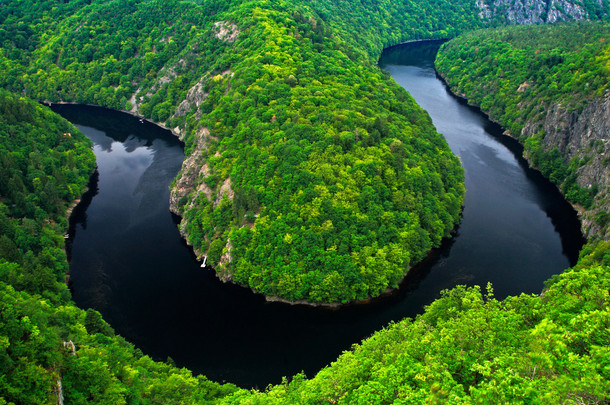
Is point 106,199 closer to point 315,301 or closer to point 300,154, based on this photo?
point 300,154

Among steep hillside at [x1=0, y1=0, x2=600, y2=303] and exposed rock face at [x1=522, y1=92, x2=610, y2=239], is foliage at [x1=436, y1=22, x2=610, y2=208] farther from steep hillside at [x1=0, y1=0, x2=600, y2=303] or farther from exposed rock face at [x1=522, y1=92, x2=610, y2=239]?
steep hillside at [x1=0, y1=0, x2=600, y2=303]

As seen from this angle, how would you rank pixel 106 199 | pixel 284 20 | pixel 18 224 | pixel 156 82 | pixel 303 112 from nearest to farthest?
pixel 18 224
pixel 303 112
pixel 106 199
pixel 284 20
pixel 156 82

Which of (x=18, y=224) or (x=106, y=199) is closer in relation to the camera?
(x=18, y=224)

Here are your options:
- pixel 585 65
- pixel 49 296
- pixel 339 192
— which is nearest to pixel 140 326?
pixel 49 296

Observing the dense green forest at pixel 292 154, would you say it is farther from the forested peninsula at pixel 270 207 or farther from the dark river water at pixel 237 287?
the dark river water at pixel 237 287

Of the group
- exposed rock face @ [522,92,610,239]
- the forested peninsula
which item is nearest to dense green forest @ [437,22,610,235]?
exposed rock face @ [522,92,610,239]

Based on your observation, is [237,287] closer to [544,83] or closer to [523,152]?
[523,152]

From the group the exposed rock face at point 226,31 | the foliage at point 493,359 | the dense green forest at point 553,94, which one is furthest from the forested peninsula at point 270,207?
the dense green forest at point 553,94
